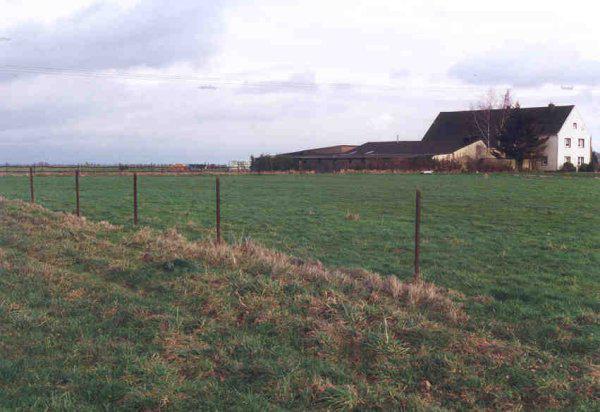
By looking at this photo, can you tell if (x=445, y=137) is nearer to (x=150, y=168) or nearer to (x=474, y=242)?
(x=150, y=168)

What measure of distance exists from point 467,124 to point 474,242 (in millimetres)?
72162

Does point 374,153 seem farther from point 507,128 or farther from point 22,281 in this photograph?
point 22,281

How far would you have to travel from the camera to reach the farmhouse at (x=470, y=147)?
7248cm

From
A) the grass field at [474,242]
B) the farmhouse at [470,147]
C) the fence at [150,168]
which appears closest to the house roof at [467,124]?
the farmhouse at [470,147]

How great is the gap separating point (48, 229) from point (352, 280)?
802 centimetres

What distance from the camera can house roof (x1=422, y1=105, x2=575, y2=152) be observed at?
2924 inches

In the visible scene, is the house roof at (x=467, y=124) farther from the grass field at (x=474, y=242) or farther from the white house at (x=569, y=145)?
the grass field at (x=474, y=242)

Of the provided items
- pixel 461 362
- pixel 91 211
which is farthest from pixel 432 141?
pixel 461 362

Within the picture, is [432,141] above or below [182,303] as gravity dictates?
above

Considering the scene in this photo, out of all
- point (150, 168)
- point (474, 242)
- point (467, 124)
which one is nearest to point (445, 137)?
point (467, 124)

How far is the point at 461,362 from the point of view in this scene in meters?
5.45

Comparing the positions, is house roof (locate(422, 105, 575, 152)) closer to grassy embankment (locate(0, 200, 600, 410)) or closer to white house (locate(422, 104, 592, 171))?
white house (locate(422, 104, 592, 171))

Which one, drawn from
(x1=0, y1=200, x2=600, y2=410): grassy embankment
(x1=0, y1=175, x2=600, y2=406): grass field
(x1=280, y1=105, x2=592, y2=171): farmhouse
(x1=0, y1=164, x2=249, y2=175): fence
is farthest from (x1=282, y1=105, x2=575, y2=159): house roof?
(x1=0, y1=200, x2=600, y2=410): grassy embankment

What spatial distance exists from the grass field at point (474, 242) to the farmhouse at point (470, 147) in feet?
153
